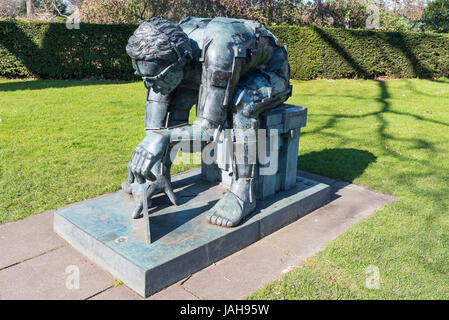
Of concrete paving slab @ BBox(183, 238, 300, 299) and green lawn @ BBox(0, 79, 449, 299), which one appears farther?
green lawn @ BBox(0, 79, 449, 299)

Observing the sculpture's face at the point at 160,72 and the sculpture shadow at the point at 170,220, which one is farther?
the sculpture shadow at the point at 170,220

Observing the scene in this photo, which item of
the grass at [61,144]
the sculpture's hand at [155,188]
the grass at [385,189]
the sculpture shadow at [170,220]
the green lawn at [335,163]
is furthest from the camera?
the grass at [61,144]

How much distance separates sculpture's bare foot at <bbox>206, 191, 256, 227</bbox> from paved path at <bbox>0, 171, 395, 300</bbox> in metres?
0.26

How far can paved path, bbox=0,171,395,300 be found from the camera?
2553mm

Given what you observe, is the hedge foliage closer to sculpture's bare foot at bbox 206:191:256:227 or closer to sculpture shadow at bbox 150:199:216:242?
sculpture shadow at bbox 150:199:216:242

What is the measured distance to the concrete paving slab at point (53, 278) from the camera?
2.53 m

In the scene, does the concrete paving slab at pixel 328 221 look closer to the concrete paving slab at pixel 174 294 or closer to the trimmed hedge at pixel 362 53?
the concrete paving slab at pixel 174 294

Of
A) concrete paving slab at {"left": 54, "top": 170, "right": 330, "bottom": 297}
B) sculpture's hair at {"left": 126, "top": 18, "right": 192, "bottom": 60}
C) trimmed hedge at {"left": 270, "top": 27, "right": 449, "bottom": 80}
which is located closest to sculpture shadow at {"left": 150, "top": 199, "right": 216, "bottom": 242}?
concrete paving slab at {"left": 54, "top": 170, "right": 330, "bottom": 297}

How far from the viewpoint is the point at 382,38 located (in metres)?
14.1

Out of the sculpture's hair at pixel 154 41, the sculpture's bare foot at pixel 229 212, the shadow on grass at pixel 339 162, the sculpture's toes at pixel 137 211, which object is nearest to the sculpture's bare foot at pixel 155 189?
the sculpture's toes at pixel 137 211

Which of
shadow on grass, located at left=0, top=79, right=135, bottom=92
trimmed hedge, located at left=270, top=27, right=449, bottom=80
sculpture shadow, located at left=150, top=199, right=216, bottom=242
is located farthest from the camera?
trimmed hedge, located at left=270, top=27, right=449, bottom=80

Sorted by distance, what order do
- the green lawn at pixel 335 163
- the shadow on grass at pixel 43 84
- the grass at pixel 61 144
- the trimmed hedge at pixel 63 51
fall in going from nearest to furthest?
the green lawn at pixel 335 163
the grass at pixel 61 144
the shadow on grass at pixel 43 84
the trimmed hedge at pixel 63 51

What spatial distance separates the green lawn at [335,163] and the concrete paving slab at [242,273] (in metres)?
0.11

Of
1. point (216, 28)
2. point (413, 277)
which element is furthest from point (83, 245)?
point (413, 277)
